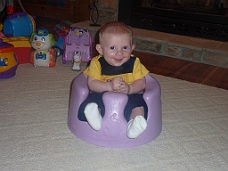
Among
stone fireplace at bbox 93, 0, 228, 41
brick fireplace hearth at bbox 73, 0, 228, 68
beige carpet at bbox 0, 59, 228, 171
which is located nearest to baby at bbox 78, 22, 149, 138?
beige carpet at bbox 0, 59, 228, 171

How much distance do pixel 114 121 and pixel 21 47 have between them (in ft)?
3.76

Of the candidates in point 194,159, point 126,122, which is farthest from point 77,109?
point 194,159

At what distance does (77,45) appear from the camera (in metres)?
2.03

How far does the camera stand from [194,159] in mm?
1067

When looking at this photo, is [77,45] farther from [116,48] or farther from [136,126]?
[136,126]

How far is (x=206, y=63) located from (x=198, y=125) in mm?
1006

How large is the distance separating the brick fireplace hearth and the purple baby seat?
110cm

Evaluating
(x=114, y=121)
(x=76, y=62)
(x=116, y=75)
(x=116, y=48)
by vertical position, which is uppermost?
(x=116, y=48)

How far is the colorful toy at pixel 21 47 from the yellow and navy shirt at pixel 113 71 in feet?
3.07

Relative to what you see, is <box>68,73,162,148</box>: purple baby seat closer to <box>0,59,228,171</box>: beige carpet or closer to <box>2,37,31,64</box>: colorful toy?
<box>0,59,228,171</box>: beige carpet

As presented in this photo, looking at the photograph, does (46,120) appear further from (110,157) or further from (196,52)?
(196,52)

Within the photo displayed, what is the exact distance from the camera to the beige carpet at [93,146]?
1.02 m

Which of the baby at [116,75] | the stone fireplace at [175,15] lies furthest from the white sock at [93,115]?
the stone fireplace at [175,15]

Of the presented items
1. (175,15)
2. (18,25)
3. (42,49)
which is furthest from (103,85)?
(175,15)
